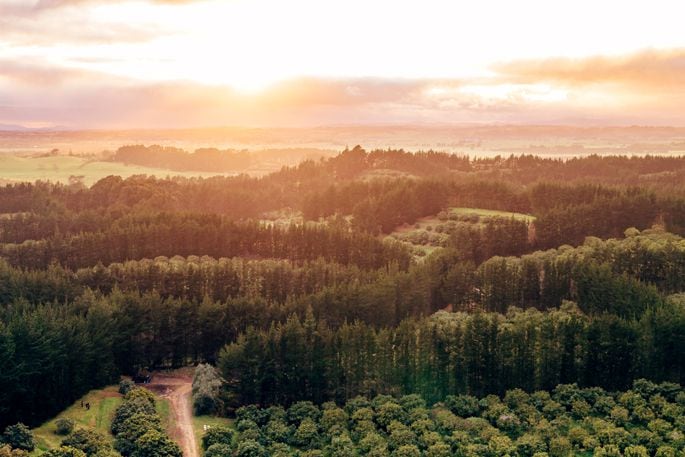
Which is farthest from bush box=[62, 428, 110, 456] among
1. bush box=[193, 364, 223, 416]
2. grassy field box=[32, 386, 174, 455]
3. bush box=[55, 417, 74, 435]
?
bush box=[193, 364, 223, 416]

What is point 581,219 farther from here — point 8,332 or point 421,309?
point 8,332

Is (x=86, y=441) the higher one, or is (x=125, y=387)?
(x=86, y=441)

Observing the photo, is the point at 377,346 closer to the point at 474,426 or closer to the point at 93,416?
the point at 474,426

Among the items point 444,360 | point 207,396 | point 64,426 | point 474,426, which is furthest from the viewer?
point 444,360

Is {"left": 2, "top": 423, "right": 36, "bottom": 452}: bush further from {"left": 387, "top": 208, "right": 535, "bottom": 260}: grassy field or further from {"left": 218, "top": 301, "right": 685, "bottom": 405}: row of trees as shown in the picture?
{"left": 387, "top": 208, "right": 535, "bottom": 260}: grassy field

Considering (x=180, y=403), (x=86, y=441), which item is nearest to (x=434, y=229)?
(x=180, y=403)

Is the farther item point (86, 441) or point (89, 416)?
point (89, 416)

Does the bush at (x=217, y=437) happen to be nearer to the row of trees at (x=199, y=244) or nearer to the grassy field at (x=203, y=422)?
the grassy field at (x=203, y=422)
